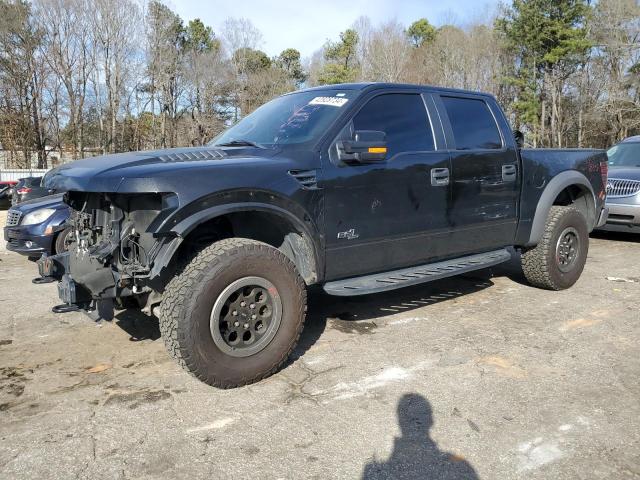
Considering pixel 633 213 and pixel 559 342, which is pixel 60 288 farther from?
pixel 633 213

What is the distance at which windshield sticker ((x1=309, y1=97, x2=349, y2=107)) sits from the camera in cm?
393

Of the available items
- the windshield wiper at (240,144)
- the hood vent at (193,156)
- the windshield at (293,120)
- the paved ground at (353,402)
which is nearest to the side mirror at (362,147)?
the windshield at (293,120)

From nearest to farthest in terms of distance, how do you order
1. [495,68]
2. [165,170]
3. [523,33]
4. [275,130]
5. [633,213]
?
1. [165,170]
2. [275,130]
3. [633,213]
4. [523,33]
5. [495,68]

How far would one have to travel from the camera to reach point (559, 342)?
13.6 feet

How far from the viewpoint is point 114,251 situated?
3.15 meters

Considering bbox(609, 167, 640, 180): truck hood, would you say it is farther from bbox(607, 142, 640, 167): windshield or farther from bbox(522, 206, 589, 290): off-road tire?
bbox(522, 206, 589, 290): off-road tire

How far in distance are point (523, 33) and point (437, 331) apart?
128 ft

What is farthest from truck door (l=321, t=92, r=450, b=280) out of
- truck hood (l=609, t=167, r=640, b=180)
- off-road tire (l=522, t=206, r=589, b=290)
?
truck hood (l=609, t=167, r=640, b=180)

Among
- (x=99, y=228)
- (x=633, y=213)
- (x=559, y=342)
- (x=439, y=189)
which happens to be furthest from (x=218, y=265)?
(x=633, y=213)

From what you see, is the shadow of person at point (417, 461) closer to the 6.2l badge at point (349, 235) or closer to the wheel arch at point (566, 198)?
the 6.2l badge at point (349, 235)

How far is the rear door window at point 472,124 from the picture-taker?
459 cm

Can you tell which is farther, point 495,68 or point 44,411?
point 495,68

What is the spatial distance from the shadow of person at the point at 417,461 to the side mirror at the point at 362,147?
1.76m

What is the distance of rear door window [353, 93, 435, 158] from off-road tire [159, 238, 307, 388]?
1330 mm
